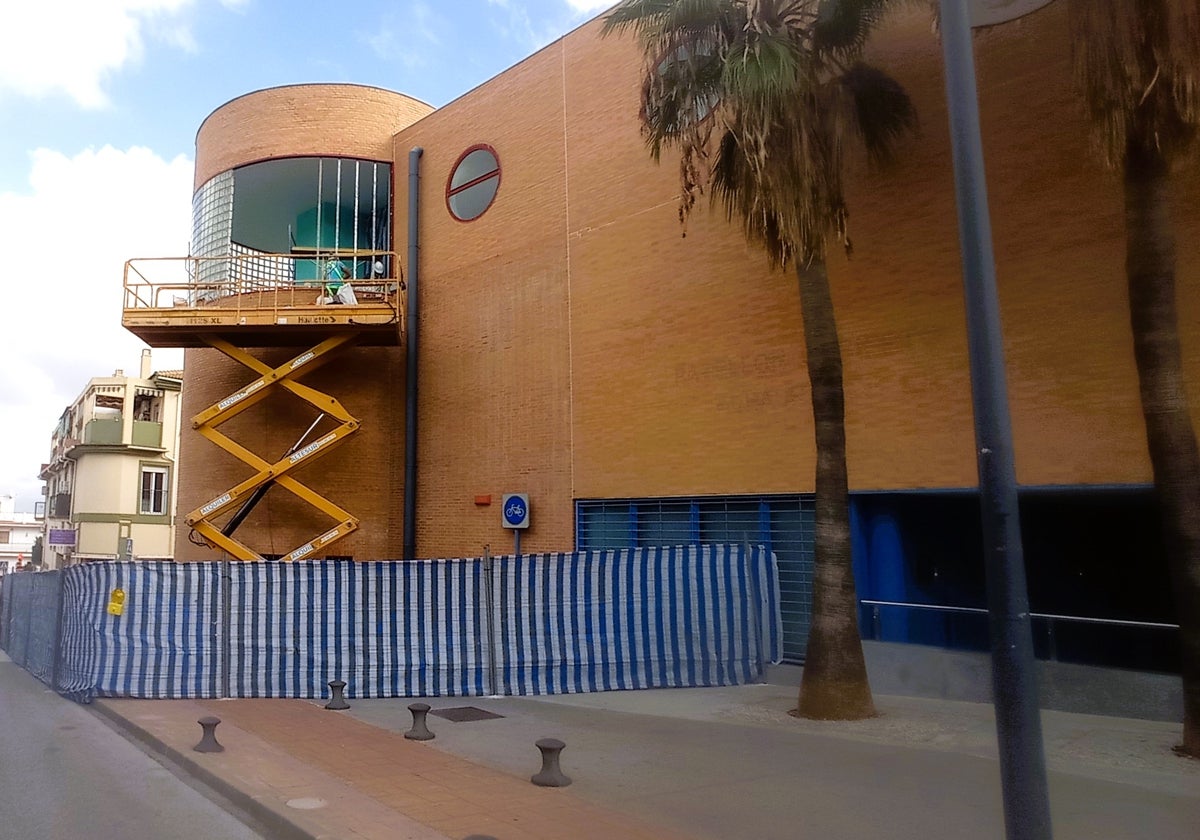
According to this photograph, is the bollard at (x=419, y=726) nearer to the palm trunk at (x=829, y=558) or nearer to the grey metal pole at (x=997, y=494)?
the palm trunk at (x=829, y=558)

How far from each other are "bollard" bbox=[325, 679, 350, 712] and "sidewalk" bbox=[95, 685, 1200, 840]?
16cm

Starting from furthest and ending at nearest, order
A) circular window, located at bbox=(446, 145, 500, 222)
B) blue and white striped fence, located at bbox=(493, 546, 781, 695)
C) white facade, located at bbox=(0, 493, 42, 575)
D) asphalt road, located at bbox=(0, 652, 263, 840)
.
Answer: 1. white facade, located at bbox=(0, 493, 42, 575)
2. circular window, located at bbox=(446, 145, 500, 222)
3. blue and white striped fence, located at bbox=(493, 546, 781, 695)
4. asphalt road, located at bbox=(0, 652, 263, 840)

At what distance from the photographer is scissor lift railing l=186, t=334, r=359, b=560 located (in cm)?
1795

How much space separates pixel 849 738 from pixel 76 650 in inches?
409

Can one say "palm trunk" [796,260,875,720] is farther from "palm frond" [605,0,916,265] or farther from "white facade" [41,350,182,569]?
"white facade" [41,350,182,569]

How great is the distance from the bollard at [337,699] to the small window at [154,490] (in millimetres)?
39585

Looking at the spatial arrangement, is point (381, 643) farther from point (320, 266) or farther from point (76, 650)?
point (320, 266)

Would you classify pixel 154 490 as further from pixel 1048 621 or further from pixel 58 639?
pixel 1048 621

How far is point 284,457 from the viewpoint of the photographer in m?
19.0

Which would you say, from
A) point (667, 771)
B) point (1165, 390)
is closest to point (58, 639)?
point (667, 771)

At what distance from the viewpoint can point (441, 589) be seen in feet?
38.0

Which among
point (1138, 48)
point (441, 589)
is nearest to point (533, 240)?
point (441, 589)

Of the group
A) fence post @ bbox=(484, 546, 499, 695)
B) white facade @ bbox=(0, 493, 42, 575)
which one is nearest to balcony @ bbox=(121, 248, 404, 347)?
fence post @ bbox=(484, 546, 499, 695)

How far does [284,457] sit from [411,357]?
11.0 ft
